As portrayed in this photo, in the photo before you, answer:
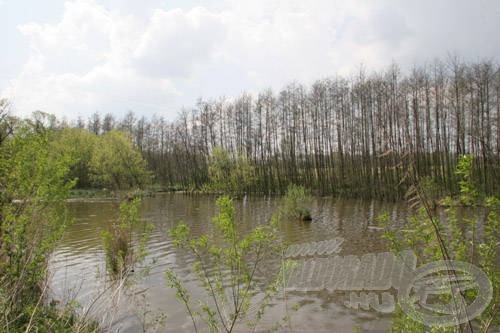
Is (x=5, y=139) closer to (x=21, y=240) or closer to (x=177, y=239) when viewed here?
(x=21, y=240)

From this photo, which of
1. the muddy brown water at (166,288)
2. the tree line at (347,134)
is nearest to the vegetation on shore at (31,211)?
the muddy brown water at (166,288)

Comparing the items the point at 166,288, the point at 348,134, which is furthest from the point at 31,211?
the point at 348,134

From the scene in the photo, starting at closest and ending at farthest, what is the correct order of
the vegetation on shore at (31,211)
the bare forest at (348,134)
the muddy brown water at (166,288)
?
the vegetation on shore at (31,211), the muddy brown water at (166,288), the bare forest at (348,134)

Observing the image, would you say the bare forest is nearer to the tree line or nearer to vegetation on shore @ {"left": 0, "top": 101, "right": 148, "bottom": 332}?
the tree line

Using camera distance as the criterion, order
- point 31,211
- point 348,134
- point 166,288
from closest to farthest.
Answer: point 31,211
point 166,288
point 348,134

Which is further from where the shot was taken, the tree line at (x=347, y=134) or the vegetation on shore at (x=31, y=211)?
the tree line at (x=347, y=134)

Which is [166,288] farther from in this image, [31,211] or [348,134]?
[348,134]

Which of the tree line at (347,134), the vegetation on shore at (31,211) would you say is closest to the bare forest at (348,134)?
the tree line at (347,134)

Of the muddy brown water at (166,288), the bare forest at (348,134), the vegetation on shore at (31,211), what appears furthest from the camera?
the bare forest at (348,134)

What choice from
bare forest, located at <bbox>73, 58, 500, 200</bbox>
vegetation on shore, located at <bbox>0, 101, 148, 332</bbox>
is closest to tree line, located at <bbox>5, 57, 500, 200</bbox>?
bare forest, located at <bbox>73, 58, 500, 200</bbox>

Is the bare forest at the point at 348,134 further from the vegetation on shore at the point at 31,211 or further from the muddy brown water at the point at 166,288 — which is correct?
the vegetation on shore at the point at 31,211

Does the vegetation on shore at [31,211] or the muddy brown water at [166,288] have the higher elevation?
the vegetation on shore at [31,211]

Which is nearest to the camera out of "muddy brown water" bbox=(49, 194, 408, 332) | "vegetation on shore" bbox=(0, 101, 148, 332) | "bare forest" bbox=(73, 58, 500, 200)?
"vegetation on shore" bbox=(0, 101, 148, 332)

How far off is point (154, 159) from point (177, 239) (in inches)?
2160
